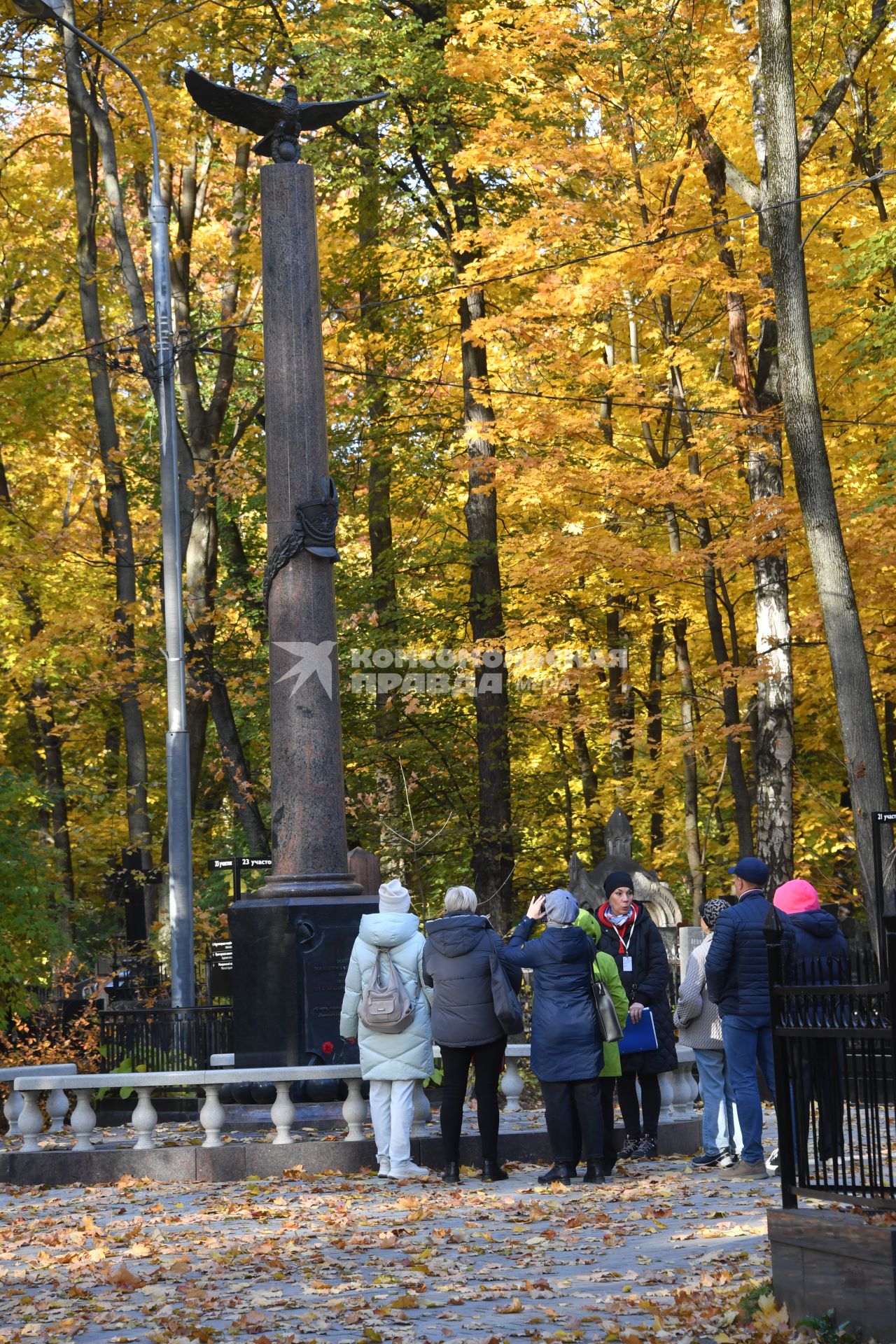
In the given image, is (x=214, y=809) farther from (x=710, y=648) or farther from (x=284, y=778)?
(x=284, y=778)

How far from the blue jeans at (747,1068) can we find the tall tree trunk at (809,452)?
20.1ft

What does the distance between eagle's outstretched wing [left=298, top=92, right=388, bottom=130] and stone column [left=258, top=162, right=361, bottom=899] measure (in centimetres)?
69

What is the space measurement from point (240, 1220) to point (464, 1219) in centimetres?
116

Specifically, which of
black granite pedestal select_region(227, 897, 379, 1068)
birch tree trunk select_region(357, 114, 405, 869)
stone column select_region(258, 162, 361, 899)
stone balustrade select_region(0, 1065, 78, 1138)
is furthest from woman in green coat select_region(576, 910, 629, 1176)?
birch tree trunk select_region(357, 114, 405, 869)

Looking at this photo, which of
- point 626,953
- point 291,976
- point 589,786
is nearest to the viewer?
Result: point 626,953

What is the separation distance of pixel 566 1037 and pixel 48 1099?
3.99 m

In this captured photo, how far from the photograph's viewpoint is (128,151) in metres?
27.0

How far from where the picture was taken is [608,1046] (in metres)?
10.3

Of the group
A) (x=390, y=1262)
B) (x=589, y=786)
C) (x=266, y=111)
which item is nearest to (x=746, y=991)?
(x=390, y=1262)

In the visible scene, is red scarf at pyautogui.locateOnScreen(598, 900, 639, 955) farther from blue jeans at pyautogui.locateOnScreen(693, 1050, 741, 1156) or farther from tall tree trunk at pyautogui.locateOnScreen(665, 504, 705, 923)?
tall tree trunk at pyautogui.locateOnScreen(665, 504, 705, 923)

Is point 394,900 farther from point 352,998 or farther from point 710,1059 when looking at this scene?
point 710,1059

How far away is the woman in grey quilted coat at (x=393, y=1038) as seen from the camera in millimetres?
10602

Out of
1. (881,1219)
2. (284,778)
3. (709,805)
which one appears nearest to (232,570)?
(709,805)

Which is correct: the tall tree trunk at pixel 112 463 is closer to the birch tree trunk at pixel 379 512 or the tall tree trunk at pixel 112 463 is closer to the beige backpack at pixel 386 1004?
the birch tree trunk at pixel 379 512
